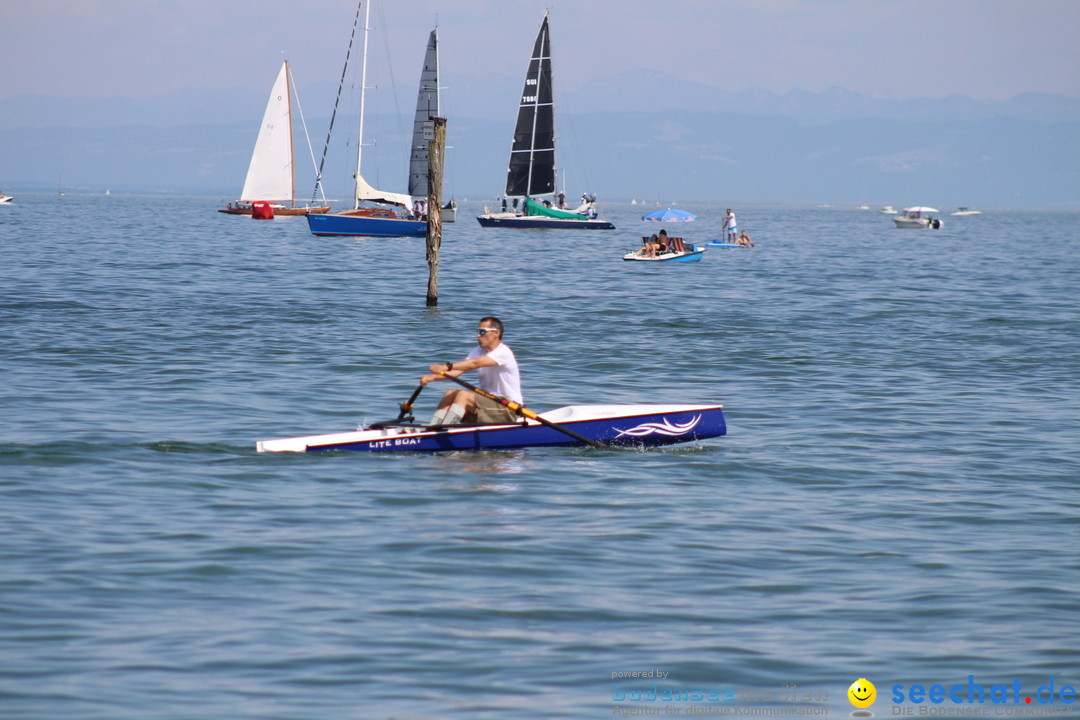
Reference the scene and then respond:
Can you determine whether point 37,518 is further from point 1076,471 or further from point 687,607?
point 1076,471

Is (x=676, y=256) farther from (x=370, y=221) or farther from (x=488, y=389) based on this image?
(x=488, y=389)

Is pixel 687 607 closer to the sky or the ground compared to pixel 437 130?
closer to the ground

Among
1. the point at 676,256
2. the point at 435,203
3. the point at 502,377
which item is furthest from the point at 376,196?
the point at 502,377

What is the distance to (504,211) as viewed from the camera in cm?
8044

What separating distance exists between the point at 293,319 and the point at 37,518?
16.4m

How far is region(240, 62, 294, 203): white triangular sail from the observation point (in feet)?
256

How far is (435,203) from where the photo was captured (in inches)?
1123

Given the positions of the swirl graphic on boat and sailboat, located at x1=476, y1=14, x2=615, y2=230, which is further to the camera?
sailboat, located at x1=476, y1=14, x2=615, y2=230

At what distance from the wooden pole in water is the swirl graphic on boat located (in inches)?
597

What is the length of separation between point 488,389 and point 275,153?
70.4 m

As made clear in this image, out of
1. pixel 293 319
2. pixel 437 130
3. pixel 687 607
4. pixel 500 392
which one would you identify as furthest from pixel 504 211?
pixel 687 607
